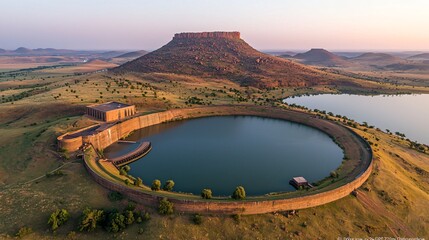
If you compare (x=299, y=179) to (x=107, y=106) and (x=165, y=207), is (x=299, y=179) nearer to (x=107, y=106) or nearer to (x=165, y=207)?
(x=165, y=207)

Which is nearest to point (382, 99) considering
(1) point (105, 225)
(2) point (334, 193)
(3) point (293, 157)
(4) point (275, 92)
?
(4) point (275, 92)

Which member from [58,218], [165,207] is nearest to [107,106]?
[58,218]

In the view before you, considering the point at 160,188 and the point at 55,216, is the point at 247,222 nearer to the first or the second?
the point at 160,188

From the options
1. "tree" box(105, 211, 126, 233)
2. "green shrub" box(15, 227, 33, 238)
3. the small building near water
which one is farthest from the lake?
"green shrub" box(15, 227, 33, 238)

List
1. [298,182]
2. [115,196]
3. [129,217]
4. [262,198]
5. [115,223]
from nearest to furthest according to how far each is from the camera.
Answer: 1. [115,223]
2. [129,217]
3. [262,198]
4. [115,196]
5. [298,182]

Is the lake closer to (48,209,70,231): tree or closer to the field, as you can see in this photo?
the field
